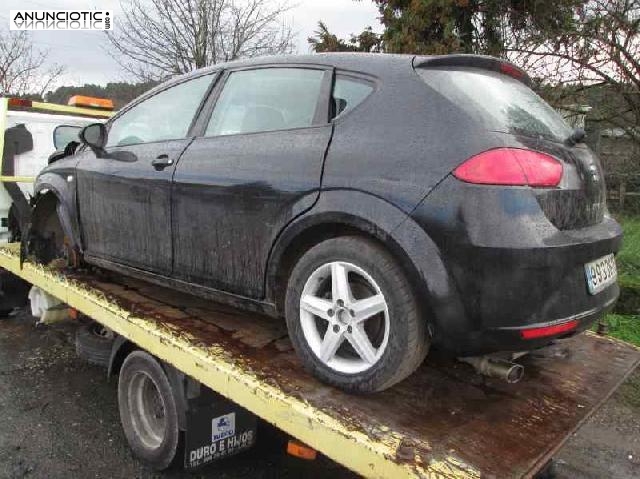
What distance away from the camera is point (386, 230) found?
84.9 inches

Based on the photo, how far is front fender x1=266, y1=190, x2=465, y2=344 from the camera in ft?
6.76

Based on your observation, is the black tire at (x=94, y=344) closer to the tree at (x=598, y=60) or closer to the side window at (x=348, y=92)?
the side window at (x=348, y=92)

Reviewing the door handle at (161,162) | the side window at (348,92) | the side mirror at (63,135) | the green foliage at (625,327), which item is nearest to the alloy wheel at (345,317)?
the side window at (348,92)

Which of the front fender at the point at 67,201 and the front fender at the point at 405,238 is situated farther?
the front fender at the point at 67,201

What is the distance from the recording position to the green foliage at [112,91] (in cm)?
1520

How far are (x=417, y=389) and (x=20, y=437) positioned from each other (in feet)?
8.96

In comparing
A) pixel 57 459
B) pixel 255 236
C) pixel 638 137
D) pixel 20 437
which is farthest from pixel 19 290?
pixel 638 137

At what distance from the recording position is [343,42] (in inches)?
379

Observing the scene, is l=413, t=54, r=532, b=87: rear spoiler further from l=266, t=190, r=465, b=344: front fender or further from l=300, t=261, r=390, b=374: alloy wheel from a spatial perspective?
l=300, t=261, r=390, b=374: alloy wheel

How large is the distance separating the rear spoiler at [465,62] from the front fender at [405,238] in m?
0.65

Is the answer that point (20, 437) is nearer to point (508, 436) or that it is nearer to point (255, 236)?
point (255, 236)

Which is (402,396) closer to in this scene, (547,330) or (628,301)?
(547,330)

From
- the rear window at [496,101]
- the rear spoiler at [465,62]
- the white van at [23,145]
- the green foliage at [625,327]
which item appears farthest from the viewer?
the white van at [23,145]

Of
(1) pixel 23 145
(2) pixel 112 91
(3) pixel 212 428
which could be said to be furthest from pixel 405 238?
(2) pixel 112 91
